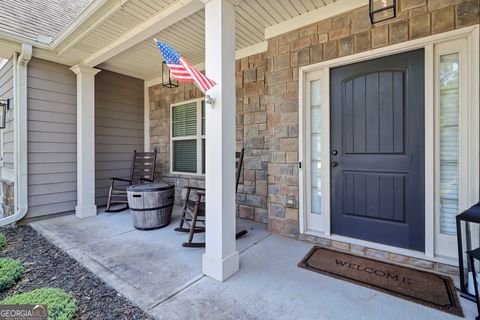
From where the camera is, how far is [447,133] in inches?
79.1

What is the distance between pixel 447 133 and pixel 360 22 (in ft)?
4.27

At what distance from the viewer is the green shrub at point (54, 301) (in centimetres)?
150

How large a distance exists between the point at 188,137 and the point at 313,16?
2.72 meters

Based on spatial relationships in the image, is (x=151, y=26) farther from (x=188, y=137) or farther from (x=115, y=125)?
(x=115, y=125)

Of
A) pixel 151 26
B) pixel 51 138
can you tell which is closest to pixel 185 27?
pixel 151 26

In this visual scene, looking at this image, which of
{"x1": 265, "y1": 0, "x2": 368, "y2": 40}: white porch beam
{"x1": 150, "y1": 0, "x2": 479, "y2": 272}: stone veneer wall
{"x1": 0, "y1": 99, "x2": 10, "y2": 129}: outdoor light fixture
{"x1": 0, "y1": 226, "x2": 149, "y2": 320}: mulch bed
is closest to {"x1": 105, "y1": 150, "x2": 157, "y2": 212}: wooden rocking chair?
{"x1": 150, "y1": 0, "x2": 479, "y2": 272}: stone veneer wall

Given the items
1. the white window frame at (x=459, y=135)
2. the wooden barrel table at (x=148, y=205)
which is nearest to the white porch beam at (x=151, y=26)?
the wooden barrel table at (x=148, y=205)

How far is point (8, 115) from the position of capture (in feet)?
12.2

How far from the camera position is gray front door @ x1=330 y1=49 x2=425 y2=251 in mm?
2123

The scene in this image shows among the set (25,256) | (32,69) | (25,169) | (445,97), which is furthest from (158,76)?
(445,97)

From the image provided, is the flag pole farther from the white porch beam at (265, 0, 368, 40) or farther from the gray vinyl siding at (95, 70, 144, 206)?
the gray vinyl siding at (95, 70, 144, 206)

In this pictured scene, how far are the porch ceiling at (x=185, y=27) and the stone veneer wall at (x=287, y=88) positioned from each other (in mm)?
226

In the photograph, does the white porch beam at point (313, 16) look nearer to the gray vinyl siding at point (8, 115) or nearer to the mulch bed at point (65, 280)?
the mulch bed at point (65, 280)

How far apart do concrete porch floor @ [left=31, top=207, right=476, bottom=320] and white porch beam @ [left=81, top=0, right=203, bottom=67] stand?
7.89 feet
